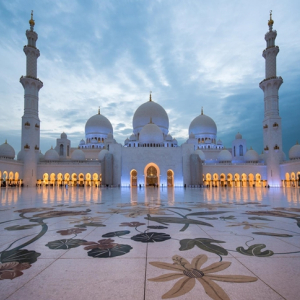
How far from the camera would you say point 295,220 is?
4367mm

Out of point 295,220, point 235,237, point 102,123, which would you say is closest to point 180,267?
point 235,237

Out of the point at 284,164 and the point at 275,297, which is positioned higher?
the point at 284,164

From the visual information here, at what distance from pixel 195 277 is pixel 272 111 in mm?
32310

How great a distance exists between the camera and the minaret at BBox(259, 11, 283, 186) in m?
29.9

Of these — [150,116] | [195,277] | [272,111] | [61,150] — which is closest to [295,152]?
[272,111]

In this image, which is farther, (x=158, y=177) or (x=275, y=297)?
(x=158, y=177)

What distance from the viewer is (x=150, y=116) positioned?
3819 centimetres

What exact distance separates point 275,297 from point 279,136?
32368 mm

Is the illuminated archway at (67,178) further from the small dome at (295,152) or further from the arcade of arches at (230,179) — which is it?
the small dome at (295,152)

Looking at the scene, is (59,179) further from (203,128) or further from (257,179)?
(257,179)

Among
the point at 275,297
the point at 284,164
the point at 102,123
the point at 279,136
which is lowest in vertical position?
the point at 275,297

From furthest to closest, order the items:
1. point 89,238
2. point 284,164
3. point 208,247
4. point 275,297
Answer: point 284,164 < point 89,238 < point 208,247 < point 275,297

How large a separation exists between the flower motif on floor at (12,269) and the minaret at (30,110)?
30.3m

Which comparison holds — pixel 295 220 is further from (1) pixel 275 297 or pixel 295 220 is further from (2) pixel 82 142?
(2) pixel 82 142
